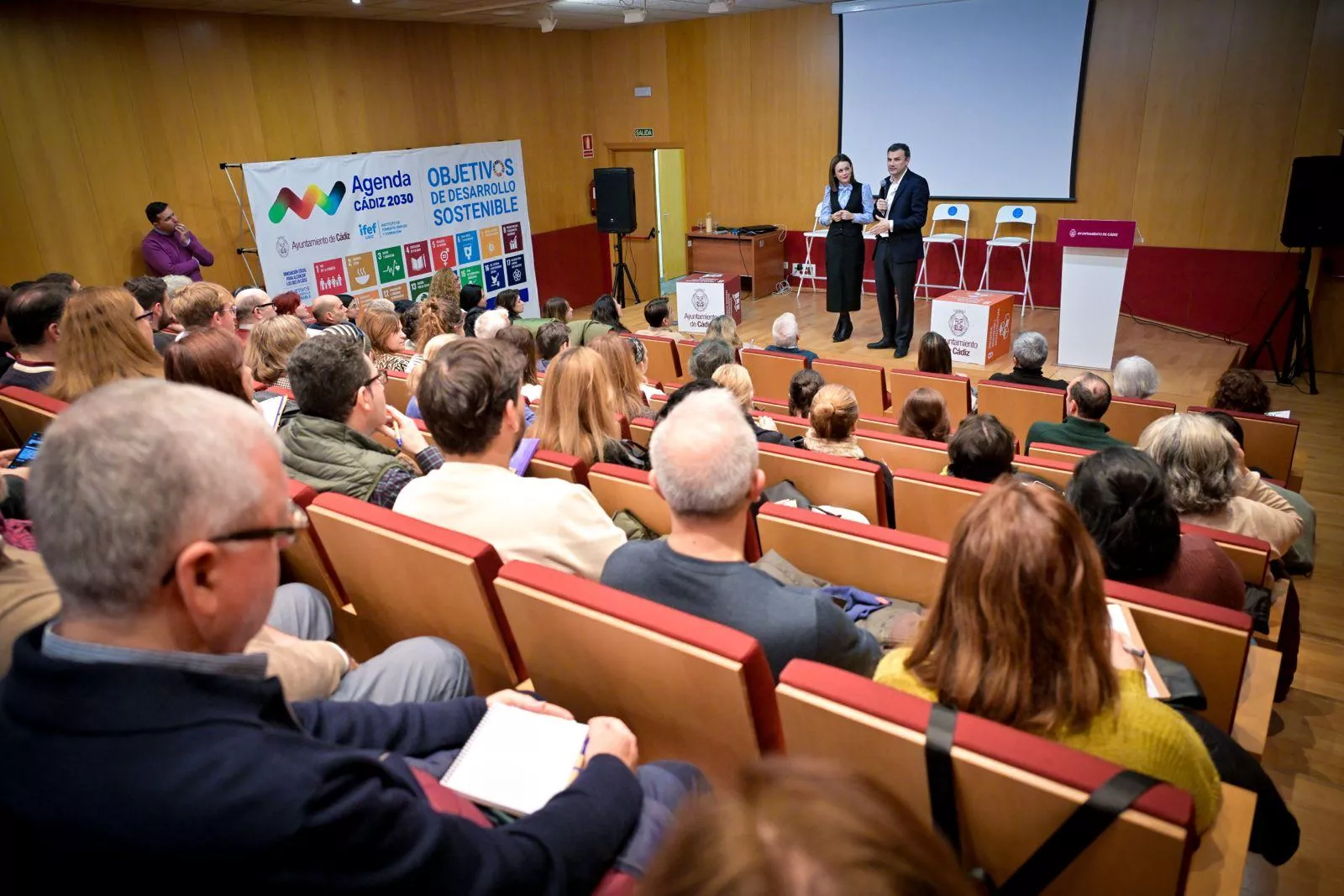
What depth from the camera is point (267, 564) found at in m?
0.98

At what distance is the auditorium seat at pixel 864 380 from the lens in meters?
5.12

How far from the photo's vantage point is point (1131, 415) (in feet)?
13.9

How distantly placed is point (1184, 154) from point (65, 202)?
9.23m

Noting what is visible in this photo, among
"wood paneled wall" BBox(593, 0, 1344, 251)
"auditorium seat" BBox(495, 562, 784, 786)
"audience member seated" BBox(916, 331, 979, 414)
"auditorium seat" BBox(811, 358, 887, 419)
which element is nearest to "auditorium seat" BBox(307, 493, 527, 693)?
"auditorium seat" BBox(495, 562, 784, 786)

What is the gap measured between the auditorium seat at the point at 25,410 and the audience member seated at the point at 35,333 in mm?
99

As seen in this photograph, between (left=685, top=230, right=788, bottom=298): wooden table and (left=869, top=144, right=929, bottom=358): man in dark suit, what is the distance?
260 centimetres

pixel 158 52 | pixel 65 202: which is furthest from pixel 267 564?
pixel 158 52

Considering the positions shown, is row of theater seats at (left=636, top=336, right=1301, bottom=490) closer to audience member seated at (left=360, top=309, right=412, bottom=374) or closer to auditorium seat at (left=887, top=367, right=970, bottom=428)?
auditorium seat at (left=887, top=367, right=970, bottom=428)

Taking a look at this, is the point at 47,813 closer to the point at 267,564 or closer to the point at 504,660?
the point at 267,564

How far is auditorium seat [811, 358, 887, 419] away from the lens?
5.12 metres

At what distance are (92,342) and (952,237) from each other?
7950 millimetres

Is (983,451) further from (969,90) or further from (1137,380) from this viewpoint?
(969,90)

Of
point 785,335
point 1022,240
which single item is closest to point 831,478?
point 785,335

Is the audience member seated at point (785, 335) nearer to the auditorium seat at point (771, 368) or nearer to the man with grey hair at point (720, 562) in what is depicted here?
the auditorium seat at point (771, 368)
